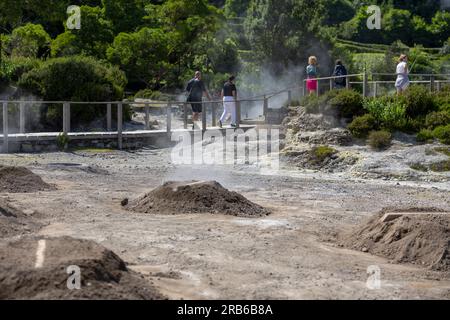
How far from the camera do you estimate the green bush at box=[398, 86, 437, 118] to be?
24547 mm

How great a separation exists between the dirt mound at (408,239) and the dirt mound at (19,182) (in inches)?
264

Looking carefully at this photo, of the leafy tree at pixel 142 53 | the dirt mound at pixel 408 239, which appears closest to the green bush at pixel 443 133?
the dirt mound at pixel 408 239

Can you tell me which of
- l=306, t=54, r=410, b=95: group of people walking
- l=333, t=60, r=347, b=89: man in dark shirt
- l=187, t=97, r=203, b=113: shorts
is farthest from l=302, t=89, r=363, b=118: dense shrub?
l=187, t=97, r=203, b=113: shorts

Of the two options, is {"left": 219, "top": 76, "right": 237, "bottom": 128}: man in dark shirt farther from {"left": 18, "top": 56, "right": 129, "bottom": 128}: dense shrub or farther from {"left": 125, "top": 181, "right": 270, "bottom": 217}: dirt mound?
{"left": 125, "top": 181, "right": 270, "bottom": 217}: dirt mound

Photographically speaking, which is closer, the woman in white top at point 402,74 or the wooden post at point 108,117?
the woman in white top at point 402,74

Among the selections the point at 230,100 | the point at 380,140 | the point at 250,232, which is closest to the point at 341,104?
the point at 380,140

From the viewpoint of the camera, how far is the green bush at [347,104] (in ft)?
81.2

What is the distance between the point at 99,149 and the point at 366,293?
18.1 metres

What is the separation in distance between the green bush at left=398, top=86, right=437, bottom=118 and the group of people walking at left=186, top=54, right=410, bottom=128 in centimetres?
66

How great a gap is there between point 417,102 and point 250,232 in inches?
515

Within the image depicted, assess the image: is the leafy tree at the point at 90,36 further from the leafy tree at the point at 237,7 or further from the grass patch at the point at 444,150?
the leafy tree at the point at 237,7

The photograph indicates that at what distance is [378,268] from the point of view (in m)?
10.8

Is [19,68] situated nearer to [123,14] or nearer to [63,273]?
[123,14]

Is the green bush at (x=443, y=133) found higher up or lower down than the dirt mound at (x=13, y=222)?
higher up
